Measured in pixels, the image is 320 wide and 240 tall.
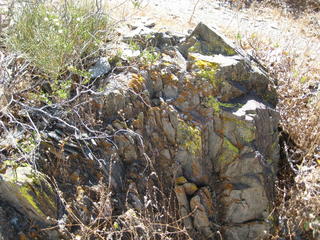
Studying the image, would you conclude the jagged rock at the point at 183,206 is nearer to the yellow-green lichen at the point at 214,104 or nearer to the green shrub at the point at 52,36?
the yellow-green lichen at the point at 214,104

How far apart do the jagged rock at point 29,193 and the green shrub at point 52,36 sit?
1.02 m

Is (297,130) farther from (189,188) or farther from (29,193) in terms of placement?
(29,193)

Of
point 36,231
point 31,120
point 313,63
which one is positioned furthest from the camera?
point 313,63

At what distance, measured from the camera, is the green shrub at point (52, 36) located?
3336 millimetres

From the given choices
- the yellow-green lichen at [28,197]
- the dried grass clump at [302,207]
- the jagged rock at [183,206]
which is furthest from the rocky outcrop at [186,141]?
the yellow-green lichen at [28,197]

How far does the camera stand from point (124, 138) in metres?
3.40

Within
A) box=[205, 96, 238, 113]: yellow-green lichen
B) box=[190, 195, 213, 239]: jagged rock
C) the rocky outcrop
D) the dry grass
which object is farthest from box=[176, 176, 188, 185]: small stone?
the dry grass

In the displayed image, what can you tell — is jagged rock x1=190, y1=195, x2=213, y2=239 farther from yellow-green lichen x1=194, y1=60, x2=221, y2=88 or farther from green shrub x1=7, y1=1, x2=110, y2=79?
green shrub x1=7, y1=1, x2=110, y2=79

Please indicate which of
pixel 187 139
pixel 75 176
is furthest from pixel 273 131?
pixel 75 176

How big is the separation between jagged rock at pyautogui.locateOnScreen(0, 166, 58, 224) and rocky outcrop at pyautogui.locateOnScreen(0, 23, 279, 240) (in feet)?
0.82

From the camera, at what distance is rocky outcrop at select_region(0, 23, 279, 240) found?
3227 millimetres

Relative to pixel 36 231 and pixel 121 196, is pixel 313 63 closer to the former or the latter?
pixel 121 196

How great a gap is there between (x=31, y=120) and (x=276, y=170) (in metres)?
2.62

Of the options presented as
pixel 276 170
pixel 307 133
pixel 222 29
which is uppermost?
pixel 222 29
